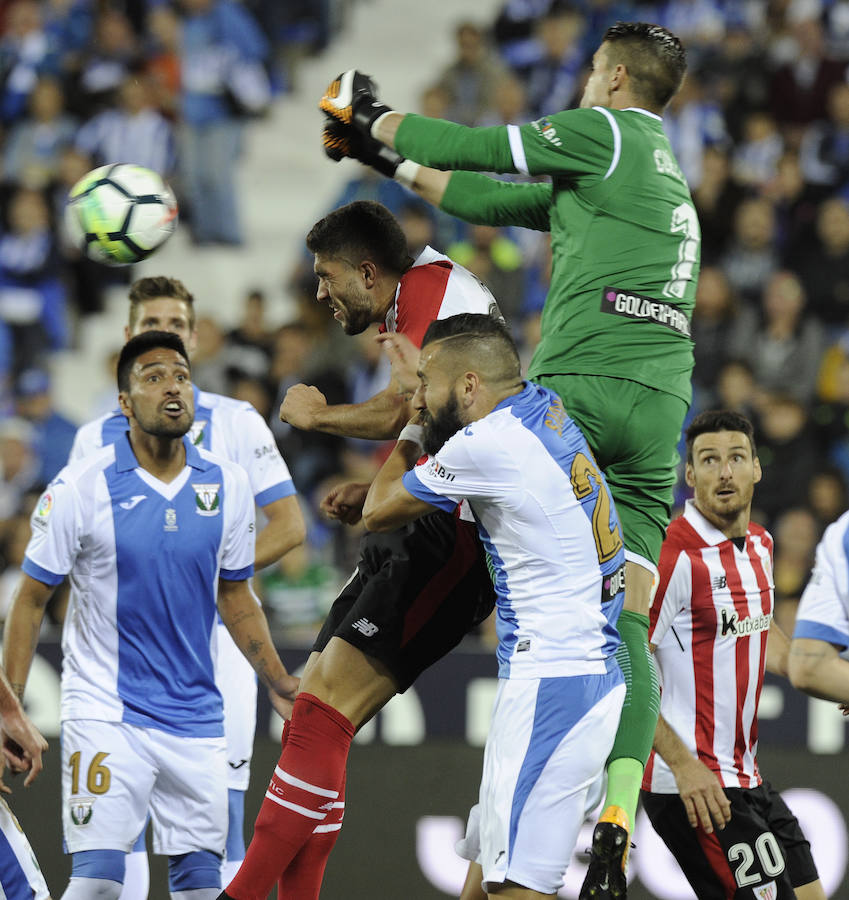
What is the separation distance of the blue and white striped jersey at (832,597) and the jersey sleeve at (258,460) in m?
2.22

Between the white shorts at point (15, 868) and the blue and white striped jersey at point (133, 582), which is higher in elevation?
the blue and white striped jersey at point (133, 582)

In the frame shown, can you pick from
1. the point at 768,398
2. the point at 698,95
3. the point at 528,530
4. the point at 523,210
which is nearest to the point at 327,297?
the point at 523,210

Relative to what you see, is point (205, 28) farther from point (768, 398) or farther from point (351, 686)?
point (351, 686)

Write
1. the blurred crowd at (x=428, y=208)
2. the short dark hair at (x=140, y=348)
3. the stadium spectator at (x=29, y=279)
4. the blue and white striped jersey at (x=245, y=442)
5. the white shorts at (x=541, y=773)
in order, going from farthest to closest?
the stadium spectator at (x=29, y=279)
the blurred crowd at (x=428, y=208)
the blue and white striped jersey at (x=245, y=442)
the short dark hair at (x=140, y=348)
the white shorts at (x=541, y=773)

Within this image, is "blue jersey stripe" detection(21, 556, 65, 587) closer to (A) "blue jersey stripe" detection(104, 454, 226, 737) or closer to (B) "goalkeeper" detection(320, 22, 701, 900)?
(A) "blue jersey stripe" detection(104, 454, 226, 737)

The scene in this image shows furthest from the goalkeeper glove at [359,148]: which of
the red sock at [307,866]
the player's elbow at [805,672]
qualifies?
the player's elbow at [805,672]

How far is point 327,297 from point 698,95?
741cm

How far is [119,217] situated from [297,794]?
98.6 inches

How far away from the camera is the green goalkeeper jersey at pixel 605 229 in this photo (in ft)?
15.1

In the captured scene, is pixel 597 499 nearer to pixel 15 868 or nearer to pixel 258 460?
pixel 15 868

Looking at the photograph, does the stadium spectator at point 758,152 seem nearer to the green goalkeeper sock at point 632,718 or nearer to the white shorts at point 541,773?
the green goalkeeper sock at point 632,718

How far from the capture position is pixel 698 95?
38.7ft

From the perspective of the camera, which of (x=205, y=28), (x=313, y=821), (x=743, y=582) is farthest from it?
(x=205, y=28)

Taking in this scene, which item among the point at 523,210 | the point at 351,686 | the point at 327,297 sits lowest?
the point at 351,686
